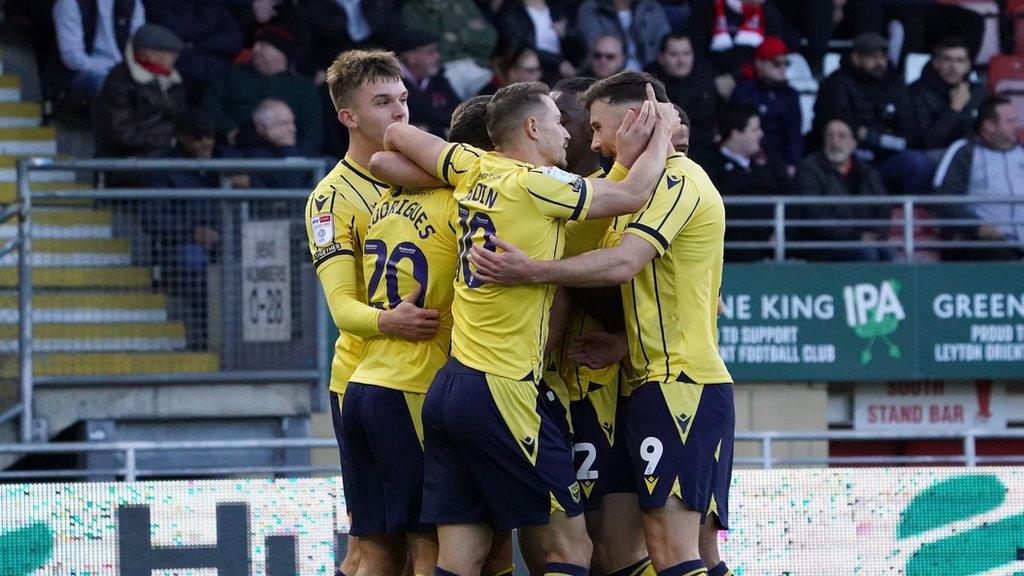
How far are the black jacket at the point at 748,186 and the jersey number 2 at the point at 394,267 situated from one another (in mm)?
6978

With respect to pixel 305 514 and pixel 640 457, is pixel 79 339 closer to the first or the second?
pixel 305 514

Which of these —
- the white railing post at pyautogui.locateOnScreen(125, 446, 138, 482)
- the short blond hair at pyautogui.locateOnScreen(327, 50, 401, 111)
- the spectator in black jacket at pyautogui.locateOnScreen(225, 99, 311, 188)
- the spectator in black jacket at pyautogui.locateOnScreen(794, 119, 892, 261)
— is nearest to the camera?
the short blond hair at pyautogui.locateOnScreen(327, 50, 401, 111)

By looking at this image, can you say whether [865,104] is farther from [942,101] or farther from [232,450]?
[232,450]

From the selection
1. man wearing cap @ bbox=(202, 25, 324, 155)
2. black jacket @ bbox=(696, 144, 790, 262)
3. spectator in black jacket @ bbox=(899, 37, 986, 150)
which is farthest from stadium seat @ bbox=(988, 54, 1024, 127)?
man wearing cap @ bbox=(202, 25, 324, 155)

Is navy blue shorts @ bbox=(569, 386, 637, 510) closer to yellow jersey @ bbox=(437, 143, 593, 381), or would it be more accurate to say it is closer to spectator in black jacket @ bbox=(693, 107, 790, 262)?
yellow jersey @ bbox=(437, 143, 593, 381)

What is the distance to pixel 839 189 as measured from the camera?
13477mm

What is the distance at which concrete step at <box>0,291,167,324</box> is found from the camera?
420 inches

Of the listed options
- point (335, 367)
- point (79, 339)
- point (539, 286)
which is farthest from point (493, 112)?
point (79, 339)

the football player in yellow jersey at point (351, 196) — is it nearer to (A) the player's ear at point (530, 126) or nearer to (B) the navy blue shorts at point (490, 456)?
(B) the navy blue shorts at point (490, 456)

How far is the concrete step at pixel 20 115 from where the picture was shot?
44.1 ft

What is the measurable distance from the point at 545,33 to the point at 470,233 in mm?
8313

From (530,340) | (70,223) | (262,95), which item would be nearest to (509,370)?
(530,340)

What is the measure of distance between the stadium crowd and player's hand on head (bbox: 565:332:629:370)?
5722 mm

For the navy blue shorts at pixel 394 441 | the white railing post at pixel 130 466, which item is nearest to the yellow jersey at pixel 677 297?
the navy blue shorts at pixel 394 441
